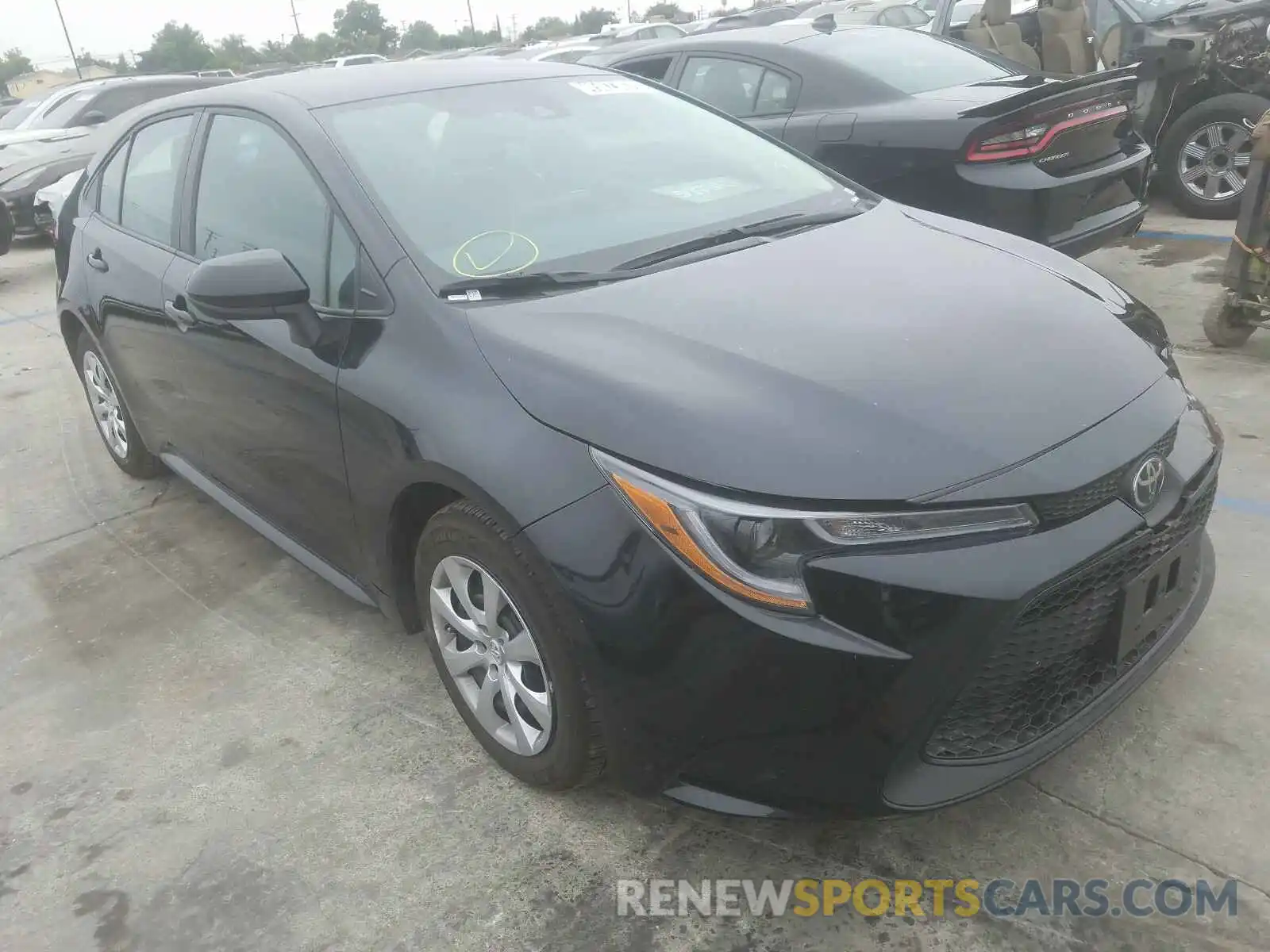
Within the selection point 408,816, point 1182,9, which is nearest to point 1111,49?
point 1182,9

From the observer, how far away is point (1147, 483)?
1.99 metres

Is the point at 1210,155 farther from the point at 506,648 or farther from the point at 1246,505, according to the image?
the point at 506,648

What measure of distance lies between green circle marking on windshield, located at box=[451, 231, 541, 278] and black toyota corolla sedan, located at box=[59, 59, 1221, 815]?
0.04ft

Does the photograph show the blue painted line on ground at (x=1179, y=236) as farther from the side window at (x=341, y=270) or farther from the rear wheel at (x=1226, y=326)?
the side window at (x=341, y=270)

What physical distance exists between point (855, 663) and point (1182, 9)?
24.6 feet

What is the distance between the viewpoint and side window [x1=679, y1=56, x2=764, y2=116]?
19.1 feet

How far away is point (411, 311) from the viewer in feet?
7.83

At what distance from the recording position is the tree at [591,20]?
7244cm

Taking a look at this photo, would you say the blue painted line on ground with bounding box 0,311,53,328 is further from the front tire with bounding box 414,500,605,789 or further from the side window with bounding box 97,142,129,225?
the front tire with bounding box 414,500,605,789

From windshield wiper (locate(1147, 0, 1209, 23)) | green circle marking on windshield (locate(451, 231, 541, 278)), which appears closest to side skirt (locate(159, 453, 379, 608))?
green circle marking on windshield (locate(451, 231, 541, 278))

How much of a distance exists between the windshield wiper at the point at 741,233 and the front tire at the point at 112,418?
268 centimetres

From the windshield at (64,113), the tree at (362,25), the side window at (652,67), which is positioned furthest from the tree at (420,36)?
the side window at (652,67)

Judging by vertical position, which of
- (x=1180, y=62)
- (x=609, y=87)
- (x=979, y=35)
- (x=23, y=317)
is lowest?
(x=23, y=317)

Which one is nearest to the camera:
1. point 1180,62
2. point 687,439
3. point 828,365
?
point 687,439
